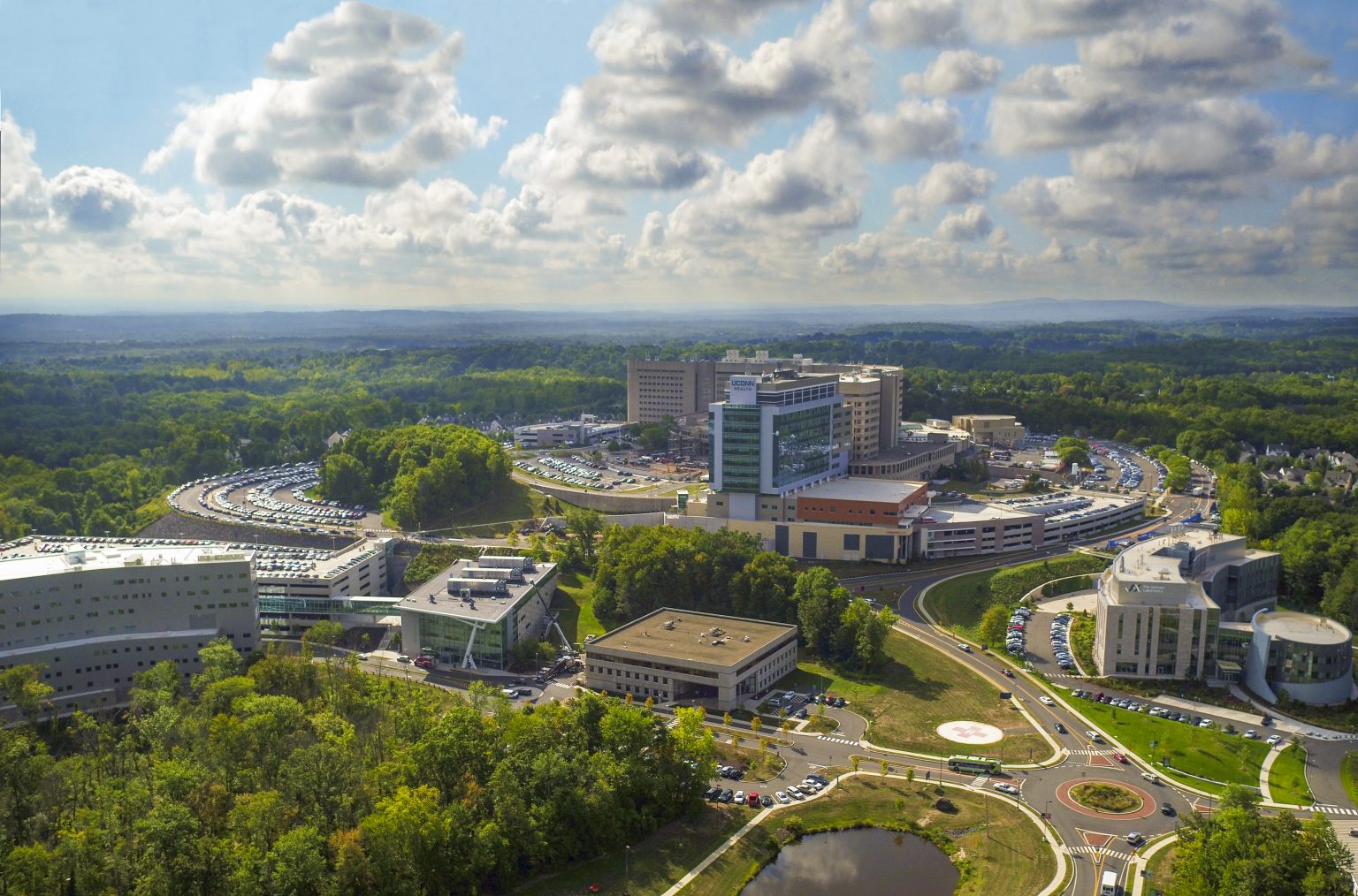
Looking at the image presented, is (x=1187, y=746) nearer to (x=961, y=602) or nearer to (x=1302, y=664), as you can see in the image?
(x=1302, y=664)

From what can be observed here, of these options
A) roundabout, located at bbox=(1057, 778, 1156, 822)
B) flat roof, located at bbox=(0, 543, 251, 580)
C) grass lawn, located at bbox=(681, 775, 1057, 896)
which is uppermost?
flat roof, located at bbox=(0, 543, 251, 580)

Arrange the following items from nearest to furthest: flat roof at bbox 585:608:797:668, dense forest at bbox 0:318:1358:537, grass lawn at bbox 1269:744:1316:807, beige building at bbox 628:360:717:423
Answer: grass lawn at bbox 1269:744:1316:807 < flat roof at bbox 585:608:797:668 < dense forest at bbox 0:318:1358:537 < beige building at bbox 628:360:717:423

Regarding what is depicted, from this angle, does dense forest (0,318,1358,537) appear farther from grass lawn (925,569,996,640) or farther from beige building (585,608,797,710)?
grass lawn (925,569,996,640)

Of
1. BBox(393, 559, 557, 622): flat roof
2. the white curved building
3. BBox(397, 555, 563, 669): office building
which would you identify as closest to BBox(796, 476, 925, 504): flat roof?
BBox(397, 555, 563, 669): office building

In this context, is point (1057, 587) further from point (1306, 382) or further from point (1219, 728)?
point (1306, 382)

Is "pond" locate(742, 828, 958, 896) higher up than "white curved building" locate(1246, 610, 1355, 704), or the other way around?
"white curved building" locate(1246, 610, 1355, 704)

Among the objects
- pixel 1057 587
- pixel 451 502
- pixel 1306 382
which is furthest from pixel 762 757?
pixel 1306 382
